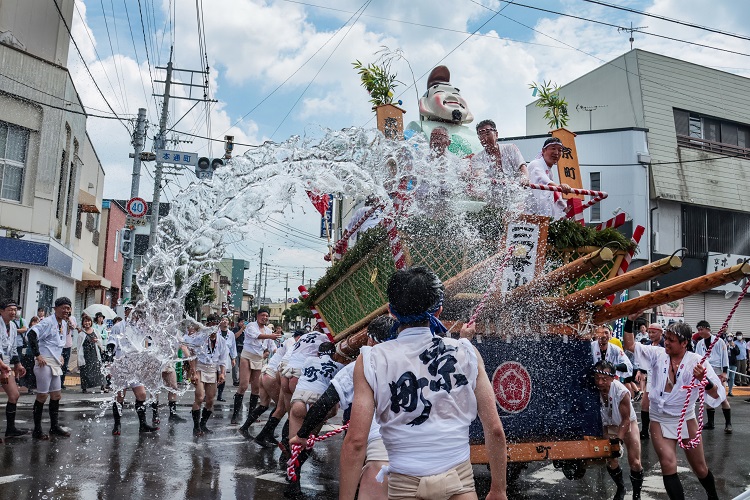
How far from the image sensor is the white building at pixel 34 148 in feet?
52.9

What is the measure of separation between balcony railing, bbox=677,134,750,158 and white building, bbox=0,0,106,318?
890 inches

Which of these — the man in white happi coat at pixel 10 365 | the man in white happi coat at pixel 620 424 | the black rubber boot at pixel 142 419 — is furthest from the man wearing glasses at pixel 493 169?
the man in white happi coat at pixel 10 365

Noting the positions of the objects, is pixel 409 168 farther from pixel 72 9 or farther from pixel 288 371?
pixel 72 9

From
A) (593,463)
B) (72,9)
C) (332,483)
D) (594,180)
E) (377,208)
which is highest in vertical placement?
(72,9)

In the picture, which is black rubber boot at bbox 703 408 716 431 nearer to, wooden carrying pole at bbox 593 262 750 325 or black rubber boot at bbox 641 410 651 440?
black rubber boot at bbox 641 410 651 440

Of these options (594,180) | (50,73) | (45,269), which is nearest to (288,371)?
(45,269)

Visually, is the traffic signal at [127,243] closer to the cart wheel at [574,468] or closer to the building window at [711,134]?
the cart wheel at [574,468]

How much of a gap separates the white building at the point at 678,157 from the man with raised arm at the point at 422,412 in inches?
897

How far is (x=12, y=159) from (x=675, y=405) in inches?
663

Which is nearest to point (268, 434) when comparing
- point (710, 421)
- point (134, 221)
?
point (710, 421)

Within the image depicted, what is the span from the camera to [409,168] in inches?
249

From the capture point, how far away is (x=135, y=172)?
19172 mm

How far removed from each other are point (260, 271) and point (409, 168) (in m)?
53.2

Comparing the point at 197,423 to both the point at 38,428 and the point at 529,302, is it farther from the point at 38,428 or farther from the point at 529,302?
the point at 529,302
